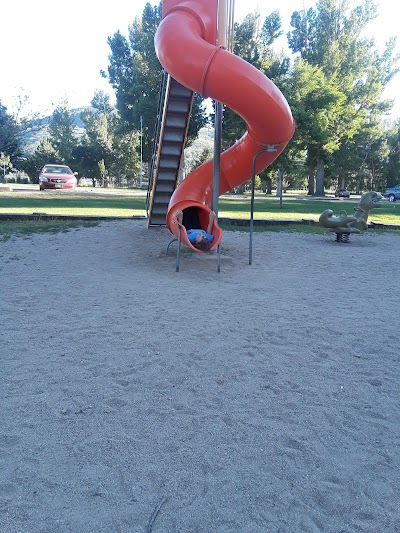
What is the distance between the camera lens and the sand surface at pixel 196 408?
2.10m

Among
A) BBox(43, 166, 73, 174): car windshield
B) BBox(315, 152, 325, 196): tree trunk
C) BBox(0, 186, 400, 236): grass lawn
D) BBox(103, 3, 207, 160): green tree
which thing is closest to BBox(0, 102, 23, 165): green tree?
BBox(0, 186, 400, 236): grass lawn

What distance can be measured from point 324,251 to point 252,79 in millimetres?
4802

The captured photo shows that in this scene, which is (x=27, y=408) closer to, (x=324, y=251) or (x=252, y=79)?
(x=252, y=79)

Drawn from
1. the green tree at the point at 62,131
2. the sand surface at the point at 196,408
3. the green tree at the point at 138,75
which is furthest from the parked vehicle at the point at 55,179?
the green tree at the point at 62,131

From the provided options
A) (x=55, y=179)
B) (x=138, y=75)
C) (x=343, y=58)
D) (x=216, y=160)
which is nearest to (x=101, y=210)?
(x=216, y=160)

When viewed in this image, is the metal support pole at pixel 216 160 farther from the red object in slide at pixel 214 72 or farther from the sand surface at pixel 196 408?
the sand surface at pixel 196 408

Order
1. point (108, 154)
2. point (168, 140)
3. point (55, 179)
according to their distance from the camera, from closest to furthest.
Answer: point (168, 140)
point (55, 179)
point (108, 154)

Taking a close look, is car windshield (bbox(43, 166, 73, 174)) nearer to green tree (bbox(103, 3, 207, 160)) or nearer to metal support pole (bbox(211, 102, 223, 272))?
green tree (bbox(103, 3, 207, 160))

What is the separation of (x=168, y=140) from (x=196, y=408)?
7.75 metres

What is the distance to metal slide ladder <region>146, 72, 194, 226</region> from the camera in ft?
29.3

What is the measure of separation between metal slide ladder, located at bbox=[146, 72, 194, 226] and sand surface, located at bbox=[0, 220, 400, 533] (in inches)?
178

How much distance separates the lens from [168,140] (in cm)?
974

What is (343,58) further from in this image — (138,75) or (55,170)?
(55,170)

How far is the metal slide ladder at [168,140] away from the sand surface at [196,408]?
4516mm
